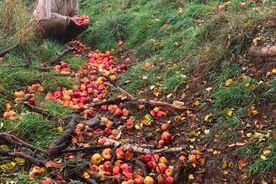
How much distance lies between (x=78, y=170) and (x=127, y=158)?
0.51 meters

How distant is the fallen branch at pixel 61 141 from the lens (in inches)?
148

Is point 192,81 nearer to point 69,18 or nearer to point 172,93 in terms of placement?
point 172,93

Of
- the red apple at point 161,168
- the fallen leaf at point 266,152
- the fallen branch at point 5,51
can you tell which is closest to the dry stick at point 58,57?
the fallen branch at point 5,51

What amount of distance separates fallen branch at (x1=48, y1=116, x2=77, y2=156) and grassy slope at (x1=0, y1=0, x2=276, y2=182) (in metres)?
0.18

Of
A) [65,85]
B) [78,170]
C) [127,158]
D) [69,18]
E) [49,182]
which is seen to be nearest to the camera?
[49,182]

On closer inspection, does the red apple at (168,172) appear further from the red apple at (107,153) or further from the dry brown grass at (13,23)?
the dry brown grass at (13,23)

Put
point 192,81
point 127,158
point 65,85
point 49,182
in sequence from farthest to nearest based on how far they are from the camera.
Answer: point 65,85
point 192,81
point 127,158
point 49,182

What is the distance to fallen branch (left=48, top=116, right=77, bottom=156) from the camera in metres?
3.76

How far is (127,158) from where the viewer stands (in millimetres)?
3914

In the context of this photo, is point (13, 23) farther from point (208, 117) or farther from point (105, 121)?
point (208, 117)

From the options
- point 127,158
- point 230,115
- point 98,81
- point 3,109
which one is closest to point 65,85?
point 98,81

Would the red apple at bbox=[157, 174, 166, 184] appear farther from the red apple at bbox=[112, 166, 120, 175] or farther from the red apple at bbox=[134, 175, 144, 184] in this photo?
the red apple at bbox=[112, 166, 120, 175]

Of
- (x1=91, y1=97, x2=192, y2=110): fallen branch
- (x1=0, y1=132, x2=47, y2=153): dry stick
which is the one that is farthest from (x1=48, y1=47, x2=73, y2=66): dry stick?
(x1=0, y1=132, x2=47, y2=153): dry stick

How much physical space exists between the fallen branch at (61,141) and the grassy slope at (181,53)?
0.59 ft
